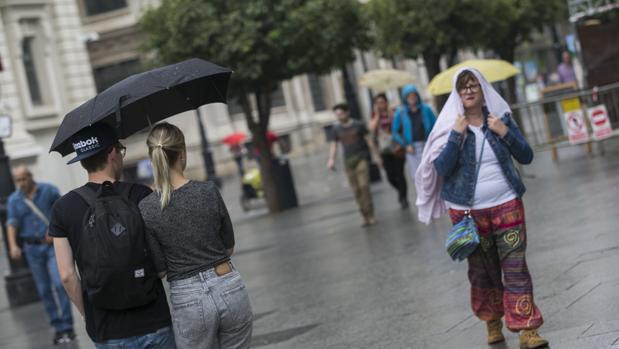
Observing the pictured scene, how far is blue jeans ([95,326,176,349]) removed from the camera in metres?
5.59

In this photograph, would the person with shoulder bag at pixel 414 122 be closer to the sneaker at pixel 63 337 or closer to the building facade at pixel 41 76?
the sneaker at pixel 63 337

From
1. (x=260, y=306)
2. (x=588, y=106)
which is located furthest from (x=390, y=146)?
(x=260, y=306)

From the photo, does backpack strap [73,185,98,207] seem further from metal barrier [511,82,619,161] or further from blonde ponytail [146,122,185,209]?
metal barrier [511,82,619,161]

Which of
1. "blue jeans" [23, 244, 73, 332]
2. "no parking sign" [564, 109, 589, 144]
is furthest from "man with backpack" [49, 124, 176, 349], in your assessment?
"no parking sign" [564, 109, 589, 144]

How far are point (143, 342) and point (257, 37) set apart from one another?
19326mm

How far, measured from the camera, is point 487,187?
7.72 m

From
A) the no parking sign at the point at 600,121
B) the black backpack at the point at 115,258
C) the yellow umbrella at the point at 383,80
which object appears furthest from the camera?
the yellow umbrella at the point at 383,80

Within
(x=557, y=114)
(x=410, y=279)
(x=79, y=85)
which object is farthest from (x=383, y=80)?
(x=79, y=85)

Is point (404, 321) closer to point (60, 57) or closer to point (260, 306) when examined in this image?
point (260, 306)

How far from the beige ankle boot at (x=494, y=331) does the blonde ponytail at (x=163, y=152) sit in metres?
2.84

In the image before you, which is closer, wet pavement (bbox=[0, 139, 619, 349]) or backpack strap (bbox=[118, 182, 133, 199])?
backpack strap (bbox=[118, 182, 133, 199])

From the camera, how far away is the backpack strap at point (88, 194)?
571 cm

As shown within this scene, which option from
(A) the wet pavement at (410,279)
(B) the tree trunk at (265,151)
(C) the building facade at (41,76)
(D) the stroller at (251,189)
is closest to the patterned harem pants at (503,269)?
(A) the wet pavement at (410,279)

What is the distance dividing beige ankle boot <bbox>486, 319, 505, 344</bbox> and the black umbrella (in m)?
2.39
